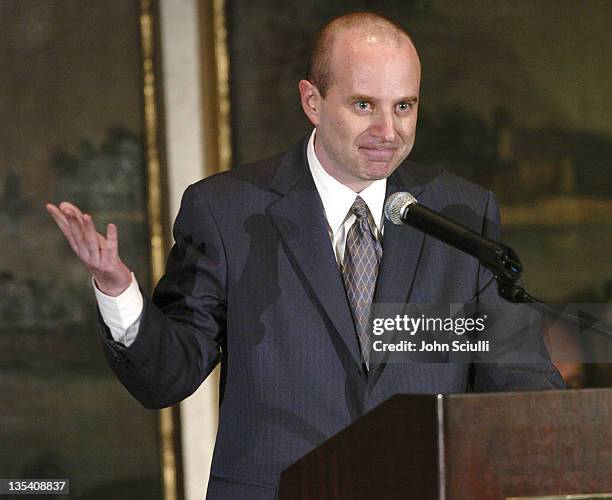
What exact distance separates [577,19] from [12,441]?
99.8 inches

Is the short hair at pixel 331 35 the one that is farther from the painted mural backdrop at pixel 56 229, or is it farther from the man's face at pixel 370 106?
the painted mural backdrop at pixel 56 229

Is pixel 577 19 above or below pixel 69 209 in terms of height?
above

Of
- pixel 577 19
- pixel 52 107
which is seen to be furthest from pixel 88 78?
pixel 577 19

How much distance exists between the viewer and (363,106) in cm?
220

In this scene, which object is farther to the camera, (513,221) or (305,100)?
(513,221)

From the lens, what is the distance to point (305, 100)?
2.37m

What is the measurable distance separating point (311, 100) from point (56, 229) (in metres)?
1.83

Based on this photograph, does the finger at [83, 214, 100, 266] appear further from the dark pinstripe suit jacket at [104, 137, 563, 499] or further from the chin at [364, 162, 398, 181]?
the chin at [364, 162, 398, 181]

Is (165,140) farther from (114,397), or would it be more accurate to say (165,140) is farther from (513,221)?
(513,221)

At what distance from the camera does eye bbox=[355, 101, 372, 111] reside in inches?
86.1

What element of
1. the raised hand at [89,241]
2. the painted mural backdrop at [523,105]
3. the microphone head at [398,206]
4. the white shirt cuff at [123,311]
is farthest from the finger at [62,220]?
the painted mural backdrop at [523,105]

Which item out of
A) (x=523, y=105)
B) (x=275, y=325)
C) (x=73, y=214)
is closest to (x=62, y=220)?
(x=73, y=214)

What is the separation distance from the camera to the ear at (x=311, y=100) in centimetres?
235

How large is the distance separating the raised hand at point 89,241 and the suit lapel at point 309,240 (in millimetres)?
482
